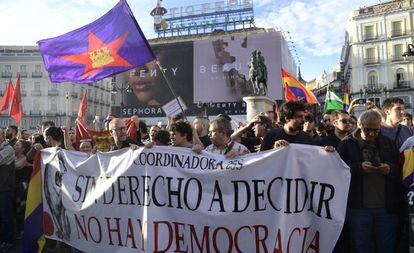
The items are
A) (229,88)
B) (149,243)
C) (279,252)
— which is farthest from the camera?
(229,88)

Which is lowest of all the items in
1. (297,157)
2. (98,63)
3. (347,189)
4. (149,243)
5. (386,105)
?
(149,243)

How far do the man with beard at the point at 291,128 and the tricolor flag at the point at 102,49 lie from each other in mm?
2478

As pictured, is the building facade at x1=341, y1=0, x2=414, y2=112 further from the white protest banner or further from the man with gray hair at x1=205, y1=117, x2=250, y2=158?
the white protest banner

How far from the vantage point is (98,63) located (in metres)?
5.69

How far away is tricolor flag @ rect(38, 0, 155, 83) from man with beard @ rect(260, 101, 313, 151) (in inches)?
97.6

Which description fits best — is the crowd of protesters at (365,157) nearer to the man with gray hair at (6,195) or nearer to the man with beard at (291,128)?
the man with beard at (291,128)

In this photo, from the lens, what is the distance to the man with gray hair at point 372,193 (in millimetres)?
3477

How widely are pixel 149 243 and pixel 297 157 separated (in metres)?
1.58

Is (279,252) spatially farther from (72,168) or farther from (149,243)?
(72,168)

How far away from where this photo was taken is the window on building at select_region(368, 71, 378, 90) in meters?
49.5

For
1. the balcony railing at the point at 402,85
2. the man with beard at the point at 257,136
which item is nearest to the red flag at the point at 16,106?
the man with beard at the point at 257,136

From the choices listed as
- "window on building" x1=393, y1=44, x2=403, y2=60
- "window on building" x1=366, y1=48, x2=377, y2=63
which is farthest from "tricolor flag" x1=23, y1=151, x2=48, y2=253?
"window on building" x1=366, y1=48, x2=377, y2=63

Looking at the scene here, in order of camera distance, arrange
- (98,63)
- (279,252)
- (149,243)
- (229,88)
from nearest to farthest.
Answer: (279,252) → (149,243) → (98,63) → (229,88)

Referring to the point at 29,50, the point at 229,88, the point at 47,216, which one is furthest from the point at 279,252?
the point at 29,50
